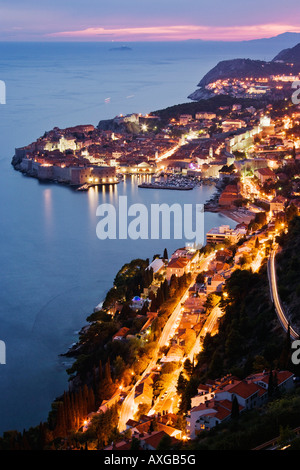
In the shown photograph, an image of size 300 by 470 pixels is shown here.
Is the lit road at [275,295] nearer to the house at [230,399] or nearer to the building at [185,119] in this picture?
the house at [230,399]

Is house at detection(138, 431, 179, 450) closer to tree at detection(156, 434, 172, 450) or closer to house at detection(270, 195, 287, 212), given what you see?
tree at detection(156, 434, 172, 450)

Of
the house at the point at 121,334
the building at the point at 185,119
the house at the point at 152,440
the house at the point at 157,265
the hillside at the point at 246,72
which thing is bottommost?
the house at the point at 121,334

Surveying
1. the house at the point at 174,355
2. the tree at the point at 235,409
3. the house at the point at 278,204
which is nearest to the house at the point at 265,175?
the house at the point at 278,204

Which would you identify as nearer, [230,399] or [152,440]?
[152,440]

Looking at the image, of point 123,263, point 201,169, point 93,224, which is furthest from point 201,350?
point 201,169

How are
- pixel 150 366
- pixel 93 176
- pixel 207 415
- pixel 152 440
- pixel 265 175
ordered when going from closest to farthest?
pixel 152 440, pixel 207 415, pixel 150 366, pixel 265 175, pixel 93 176

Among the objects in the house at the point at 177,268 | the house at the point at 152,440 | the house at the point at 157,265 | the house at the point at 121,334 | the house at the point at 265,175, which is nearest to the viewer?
the house at the point at 152,440

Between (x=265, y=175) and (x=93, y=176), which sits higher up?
(x=265, y=175)

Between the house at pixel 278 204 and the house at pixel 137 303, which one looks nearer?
the house at pixel 137 303

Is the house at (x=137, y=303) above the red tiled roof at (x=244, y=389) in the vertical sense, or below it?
below

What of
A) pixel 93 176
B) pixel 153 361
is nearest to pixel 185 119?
pixel 93 176

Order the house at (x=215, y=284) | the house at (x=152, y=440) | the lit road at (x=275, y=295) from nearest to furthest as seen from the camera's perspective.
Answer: the house at (x=152, y=440) < the lit road at (x=275, y=295) < the house at (x=215, y=284)

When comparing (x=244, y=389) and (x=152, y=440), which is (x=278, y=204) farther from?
(x=152, y=440)
